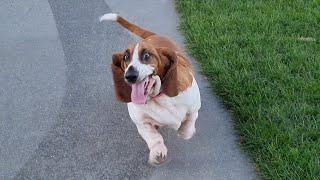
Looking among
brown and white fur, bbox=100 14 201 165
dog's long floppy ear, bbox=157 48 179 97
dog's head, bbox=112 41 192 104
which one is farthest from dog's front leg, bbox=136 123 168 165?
dog's long floppy ear, bbox=157 48 179 97

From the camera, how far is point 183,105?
379cm

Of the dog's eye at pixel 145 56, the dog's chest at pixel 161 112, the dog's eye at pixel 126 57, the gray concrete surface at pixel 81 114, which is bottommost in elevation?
the gray concrete surface at pixel 81 114

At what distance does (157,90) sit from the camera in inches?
140

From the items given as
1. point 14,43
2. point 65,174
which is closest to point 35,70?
point 14,43

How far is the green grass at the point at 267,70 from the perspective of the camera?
12.4 ft

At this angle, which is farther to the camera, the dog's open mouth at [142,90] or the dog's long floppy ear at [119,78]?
the dog's long floppy ear at [119,78]

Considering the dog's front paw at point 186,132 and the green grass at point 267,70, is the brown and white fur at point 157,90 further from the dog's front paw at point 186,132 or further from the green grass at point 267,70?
the green grass at point 267,70

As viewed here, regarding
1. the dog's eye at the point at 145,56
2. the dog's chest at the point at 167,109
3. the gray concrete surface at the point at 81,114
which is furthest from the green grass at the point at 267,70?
the dog's eye at the point at 145,56

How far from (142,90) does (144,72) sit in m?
0.18

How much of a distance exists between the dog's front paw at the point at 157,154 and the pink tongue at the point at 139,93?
0.42m

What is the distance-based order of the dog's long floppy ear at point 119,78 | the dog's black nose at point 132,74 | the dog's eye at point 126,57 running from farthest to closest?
the dog's long floppy ear at point 119,78 < the dog's eye at point 126,57 < the dog's black nose at point 132,74

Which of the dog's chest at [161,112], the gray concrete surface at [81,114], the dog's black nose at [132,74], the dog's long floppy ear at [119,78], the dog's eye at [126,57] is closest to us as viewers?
the dog's black nose at [132,74]

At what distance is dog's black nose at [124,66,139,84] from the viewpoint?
325cm

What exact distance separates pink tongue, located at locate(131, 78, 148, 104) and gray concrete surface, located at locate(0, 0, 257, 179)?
1.96ft
